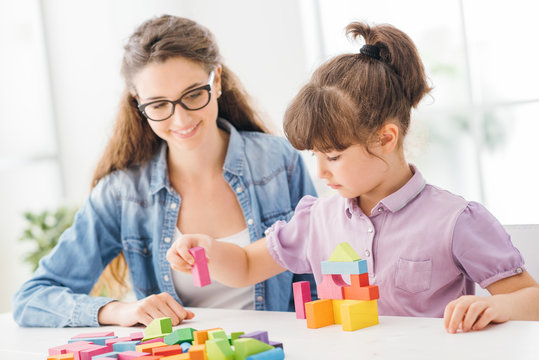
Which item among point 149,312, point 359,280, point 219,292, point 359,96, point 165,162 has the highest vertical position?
point 359,96

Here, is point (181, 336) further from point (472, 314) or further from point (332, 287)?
point (472, 314)

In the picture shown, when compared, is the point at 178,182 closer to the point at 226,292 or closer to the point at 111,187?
the point at 111,187

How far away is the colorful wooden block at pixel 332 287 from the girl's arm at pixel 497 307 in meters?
0.20

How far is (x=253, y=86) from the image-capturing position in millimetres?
3789

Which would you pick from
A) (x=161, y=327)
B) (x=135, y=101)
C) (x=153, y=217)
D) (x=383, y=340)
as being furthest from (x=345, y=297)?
(x=135, y=101)

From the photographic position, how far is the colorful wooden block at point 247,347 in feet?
3.30

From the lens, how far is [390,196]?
1396 millimetres

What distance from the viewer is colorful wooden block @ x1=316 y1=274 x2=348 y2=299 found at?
3.99 feet

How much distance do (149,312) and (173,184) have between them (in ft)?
1.69

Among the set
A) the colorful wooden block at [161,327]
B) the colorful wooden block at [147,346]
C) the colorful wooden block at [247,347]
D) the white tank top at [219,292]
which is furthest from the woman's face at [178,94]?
the colorful wooden block at [247,347]

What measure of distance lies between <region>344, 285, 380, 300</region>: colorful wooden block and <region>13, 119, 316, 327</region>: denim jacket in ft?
2.02

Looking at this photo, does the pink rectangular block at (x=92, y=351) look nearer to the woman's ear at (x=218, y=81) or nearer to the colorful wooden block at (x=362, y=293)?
the colorful wooden block at (x=362, y=293)

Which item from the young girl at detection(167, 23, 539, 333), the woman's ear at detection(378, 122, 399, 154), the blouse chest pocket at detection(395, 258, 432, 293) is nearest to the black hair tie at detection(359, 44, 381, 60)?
the young girl at detection(167, 23, 539, 333)

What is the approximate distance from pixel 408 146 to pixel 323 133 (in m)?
0.24
